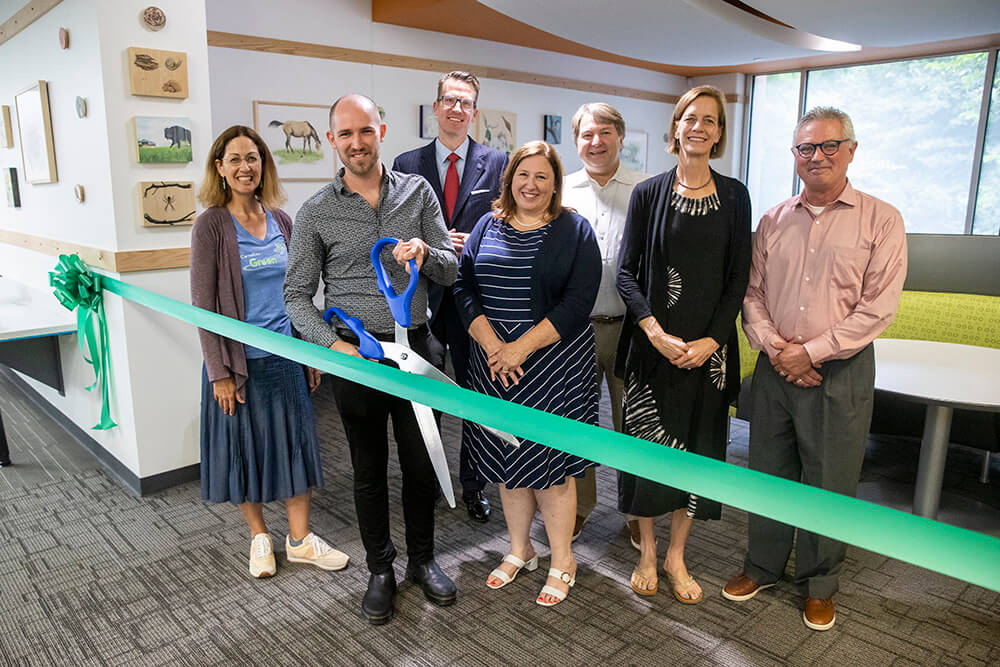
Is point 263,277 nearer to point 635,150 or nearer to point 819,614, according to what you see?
point 819,614

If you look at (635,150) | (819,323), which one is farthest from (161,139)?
(635,150)

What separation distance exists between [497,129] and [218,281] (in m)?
5.27

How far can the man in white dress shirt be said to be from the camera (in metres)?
2.55

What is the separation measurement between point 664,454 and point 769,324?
3.77 feet

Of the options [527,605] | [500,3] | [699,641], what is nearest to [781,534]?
[699,641]

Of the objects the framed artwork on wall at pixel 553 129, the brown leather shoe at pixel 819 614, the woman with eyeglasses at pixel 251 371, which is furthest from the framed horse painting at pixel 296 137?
the brown leather shoe at pixel 819 614

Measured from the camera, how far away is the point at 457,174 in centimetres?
280

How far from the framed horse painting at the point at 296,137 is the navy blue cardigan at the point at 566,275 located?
3.83m

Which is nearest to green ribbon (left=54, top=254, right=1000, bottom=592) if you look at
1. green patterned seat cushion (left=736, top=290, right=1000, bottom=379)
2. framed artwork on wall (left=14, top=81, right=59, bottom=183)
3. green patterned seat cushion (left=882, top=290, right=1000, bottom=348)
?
green patterned seat cushion (left=736, top=290, right=1000, bottom=379)

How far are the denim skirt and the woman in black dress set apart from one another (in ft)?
3.94

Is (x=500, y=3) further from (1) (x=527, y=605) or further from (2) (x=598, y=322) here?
(1) (x=527, y=605)

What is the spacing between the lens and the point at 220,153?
240 centimetres

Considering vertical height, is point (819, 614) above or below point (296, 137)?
below

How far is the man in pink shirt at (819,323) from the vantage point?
2062 mm
